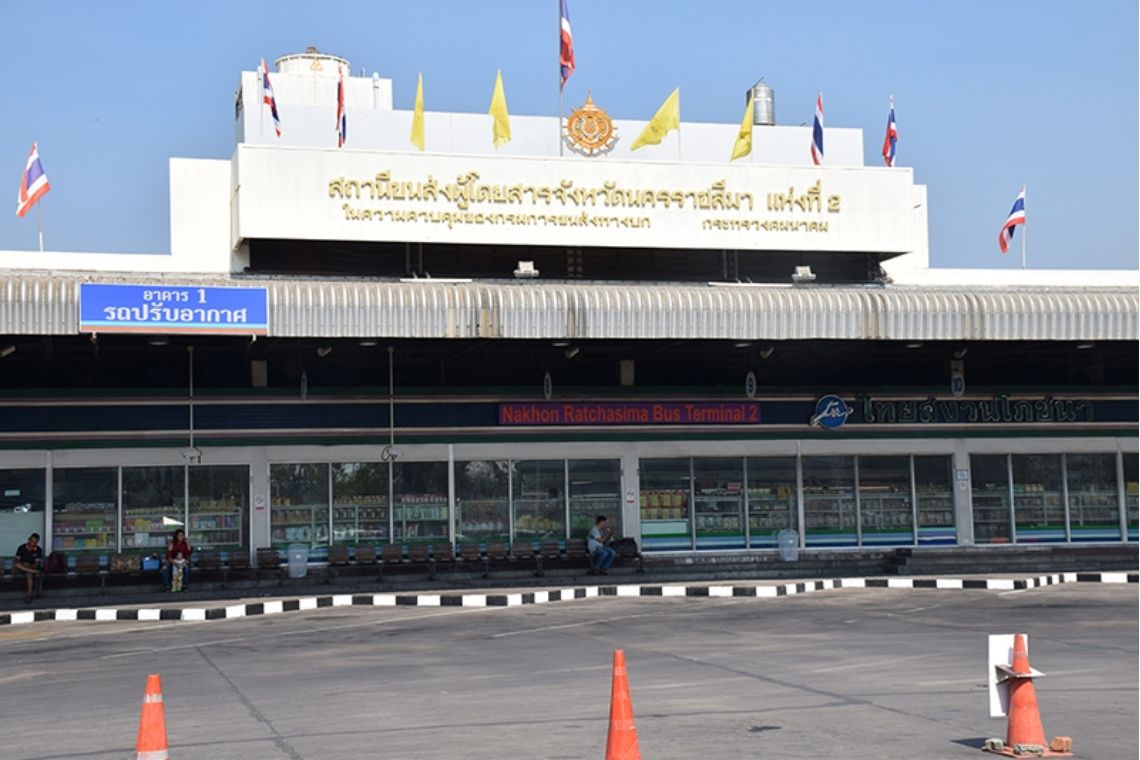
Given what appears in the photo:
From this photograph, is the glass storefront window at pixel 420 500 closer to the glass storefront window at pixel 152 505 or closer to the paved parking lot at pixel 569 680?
the glass storefront window at pixel 152 505

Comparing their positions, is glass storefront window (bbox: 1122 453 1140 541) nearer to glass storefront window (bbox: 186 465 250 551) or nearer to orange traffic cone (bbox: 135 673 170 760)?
glass storefront window (bbox: 186 465 250 551)

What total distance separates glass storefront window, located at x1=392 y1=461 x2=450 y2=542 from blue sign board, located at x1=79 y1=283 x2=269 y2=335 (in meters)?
6.57

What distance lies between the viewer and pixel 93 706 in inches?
508

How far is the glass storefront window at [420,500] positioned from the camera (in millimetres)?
29609

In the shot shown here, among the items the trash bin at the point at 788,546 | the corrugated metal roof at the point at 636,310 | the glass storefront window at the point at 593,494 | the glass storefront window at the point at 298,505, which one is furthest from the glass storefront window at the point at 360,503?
the trash bin at the point at 788,546

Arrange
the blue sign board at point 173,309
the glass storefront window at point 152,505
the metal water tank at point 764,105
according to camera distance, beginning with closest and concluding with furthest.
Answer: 1. the blue sign board at point 173,309
2. the glass storefront window at point 152,505
3. the metal water tank at point 764,105

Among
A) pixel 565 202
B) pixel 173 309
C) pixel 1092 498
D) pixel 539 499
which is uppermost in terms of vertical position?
pixel 565 202

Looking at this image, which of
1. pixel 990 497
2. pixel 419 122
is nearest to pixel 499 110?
pixel 419 122

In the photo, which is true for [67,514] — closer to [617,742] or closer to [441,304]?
[441,304]

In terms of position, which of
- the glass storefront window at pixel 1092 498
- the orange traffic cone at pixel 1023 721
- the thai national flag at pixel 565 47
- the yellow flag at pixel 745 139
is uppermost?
the thai national flag at pixel 565 47

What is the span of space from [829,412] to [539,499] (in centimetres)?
665

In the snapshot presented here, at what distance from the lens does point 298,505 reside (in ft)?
95.6

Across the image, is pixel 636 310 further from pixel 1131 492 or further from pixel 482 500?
pixel 1131 492

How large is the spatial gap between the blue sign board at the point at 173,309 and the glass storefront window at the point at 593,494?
8839 millimetres
